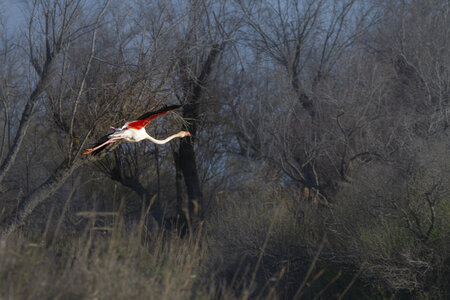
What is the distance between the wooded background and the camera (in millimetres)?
7691

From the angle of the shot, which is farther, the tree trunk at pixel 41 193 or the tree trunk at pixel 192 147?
the tree trunk at pixel 192 147

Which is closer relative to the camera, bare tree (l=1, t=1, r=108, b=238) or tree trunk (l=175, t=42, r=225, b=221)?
bare tree (l=1, t=1, r=108, b=238)

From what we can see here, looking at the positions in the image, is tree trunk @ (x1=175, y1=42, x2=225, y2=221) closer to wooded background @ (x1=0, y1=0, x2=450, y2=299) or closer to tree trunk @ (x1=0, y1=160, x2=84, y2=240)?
wooded background @ (x1=0, y1=0, x2=450, y2=299)

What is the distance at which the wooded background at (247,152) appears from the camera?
25.2 feet

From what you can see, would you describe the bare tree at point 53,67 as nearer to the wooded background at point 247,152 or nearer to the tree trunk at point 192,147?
the wooded background at point 247,152

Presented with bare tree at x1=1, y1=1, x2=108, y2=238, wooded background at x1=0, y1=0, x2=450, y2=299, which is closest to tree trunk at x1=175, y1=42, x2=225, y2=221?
wooded background at x1=0, y1=0, x2=450, y2=299

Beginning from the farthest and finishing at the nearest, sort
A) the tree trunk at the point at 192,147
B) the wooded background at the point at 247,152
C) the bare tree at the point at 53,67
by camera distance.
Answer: the tree trunk at the point at 192,147 → the bare tree at the point at 53,67 → the wooded background at the point at 247,152

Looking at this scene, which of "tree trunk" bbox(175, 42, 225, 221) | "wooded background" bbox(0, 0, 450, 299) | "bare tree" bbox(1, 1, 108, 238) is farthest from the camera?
"tree trunk" bbox(175, 42, 225, 221)

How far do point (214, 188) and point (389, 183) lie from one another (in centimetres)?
921

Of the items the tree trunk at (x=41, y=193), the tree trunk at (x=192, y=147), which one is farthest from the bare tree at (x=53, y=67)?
the tree trunk at (x=192, y=147)

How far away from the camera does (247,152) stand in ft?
46.0

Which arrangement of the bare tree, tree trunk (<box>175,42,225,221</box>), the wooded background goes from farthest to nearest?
tree trunk (<box>175,42,225,221</box>) < the bare tree < the wooded background

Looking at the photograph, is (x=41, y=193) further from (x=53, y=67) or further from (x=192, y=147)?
(x=192, y=147)

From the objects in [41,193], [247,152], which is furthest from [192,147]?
[41,193]
